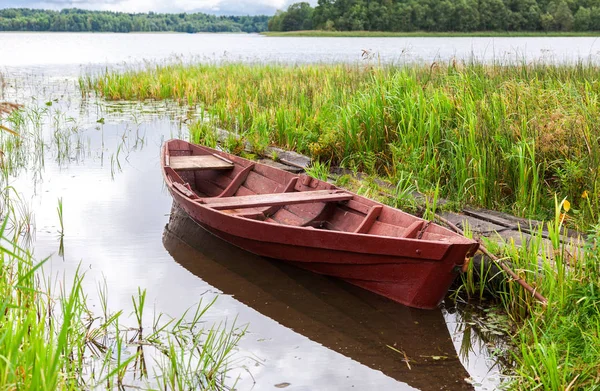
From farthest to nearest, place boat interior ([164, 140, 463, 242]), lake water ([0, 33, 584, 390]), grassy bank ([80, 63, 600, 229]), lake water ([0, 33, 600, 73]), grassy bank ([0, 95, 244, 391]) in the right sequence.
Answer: lake water ([0, 33, 600, 73]), grassy bank ([80, 63, 600, 229]), boat interior ([164, 140, 463, 242]), lake water ([0, 33, 584, 390]), grassy bank ([0, 95, 244, 391])

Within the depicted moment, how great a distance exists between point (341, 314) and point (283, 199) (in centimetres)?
138

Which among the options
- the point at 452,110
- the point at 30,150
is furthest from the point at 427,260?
the point at 30,150

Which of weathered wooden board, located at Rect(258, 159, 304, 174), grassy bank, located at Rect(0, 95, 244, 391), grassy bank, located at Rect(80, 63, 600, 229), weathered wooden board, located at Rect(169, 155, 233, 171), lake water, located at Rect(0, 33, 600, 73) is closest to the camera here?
grassy bank, located at Rect(0, 95, 244, 391)

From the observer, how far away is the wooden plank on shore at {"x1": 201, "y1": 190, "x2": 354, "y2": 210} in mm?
5886

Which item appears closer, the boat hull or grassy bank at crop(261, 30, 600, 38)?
the boat hull

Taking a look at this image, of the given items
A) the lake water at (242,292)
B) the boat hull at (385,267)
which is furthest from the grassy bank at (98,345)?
the boat hull at (385,267)

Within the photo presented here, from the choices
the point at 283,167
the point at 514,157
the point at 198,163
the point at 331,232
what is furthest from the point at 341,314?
the point at 283,167

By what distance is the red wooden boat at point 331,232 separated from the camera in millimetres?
4676

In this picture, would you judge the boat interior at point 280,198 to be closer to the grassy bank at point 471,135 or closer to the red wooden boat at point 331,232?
the red wooden boat at point 331,232

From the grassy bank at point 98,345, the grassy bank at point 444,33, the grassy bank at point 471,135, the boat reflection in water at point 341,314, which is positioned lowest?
the boat reflection in water at point 341,314

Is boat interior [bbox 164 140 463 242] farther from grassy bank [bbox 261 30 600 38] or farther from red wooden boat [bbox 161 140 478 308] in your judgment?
grassy bank [bbox 261 30 600 38]

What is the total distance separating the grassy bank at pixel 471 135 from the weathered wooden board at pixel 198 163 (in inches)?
45.6

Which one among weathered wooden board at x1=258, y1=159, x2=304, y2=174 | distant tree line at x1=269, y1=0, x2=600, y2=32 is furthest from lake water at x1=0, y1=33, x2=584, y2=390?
distant tree line at x1=269, y1=0, x2=600, y2=32

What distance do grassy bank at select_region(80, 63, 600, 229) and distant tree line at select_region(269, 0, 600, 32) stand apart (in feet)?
109
